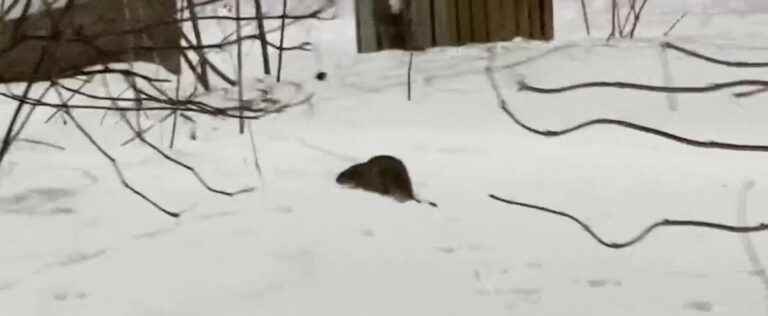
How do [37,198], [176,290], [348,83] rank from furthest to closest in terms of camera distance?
1. [348,83]
2. [37,198]
3. [176,290]

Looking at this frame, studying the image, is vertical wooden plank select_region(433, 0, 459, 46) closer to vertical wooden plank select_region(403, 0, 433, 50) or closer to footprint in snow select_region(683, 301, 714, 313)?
vertical wooden plank select_region(403, 0, 433, 50)

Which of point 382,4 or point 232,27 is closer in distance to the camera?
point 382,4

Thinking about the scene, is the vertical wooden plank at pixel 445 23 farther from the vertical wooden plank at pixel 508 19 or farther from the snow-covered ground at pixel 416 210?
the snow-covered ground at pixel 416 210

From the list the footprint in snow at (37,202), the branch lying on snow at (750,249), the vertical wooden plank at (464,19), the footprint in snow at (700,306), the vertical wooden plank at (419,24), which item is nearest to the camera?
the footprint in snow at (700,306)

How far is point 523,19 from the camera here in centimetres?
564

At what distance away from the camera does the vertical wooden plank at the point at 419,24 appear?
537 cm

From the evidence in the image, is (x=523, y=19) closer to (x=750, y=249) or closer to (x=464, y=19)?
(x=464, y=19)

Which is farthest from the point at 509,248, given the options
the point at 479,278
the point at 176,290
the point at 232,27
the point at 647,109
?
the point at 232,27

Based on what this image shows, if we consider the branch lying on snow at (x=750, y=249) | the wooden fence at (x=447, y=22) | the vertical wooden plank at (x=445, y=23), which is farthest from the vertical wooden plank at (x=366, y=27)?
the branch lying on snow at (x=750, y=249)

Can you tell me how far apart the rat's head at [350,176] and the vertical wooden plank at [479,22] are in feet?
8.83

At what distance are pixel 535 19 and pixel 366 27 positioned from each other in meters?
0.91

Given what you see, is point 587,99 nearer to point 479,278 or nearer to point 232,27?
point 479,278

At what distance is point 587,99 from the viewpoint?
12.8 feet

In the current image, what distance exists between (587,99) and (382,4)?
1728 millimetres
